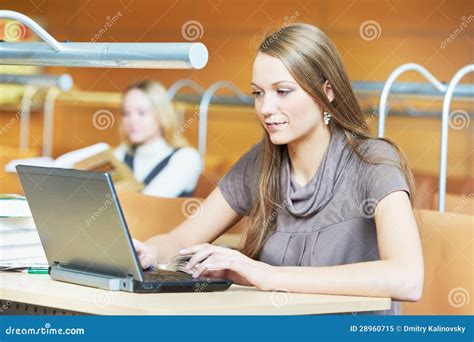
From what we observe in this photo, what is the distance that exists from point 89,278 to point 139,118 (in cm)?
343

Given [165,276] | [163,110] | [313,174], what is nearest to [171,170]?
[163,110]

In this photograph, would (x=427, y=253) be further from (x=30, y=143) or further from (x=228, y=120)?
(x=30, y=143)

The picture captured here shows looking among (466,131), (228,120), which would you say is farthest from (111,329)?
(228,120)

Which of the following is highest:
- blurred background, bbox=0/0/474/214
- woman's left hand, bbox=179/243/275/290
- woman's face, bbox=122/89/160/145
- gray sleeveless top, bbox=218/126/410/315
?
blurred background, bbox=0/0/474/214

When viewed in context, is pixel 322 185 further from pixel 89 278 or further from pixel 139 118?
pixel 139 118

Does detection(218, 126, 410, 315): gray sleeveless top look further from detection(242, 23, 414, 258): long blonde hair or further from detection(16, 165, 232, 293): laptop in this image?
detection(16, 165, 232, 293): laptop

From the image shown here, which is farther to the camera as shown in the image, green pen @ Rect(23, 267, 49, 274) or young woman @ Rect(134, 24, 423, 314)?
young woman @ Rect(134, 24, 423, 314)

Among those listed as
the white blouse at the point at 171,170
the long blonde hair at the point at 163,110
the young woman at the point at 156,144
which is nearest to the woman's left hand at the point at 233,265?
the white blouse at the point at 171,170

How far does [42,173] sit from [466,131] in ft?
15.0

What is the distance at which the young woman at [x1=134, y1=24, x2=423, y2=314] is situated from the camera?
1.93m

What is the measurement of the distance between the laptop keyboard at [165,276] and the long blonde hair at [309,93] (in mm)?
354

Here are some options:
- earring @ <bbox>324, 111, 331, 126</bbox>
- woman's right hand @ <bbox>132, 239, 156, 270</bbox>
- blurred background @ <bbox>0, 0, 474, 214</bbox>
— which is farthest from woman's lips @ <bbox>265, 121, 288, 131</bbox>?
blurred background @ <bbox>0, 0, 474, 214</bbox>

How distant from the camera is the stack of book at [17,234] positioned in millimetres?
1886

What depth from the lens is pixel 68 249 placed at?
1682 mm
